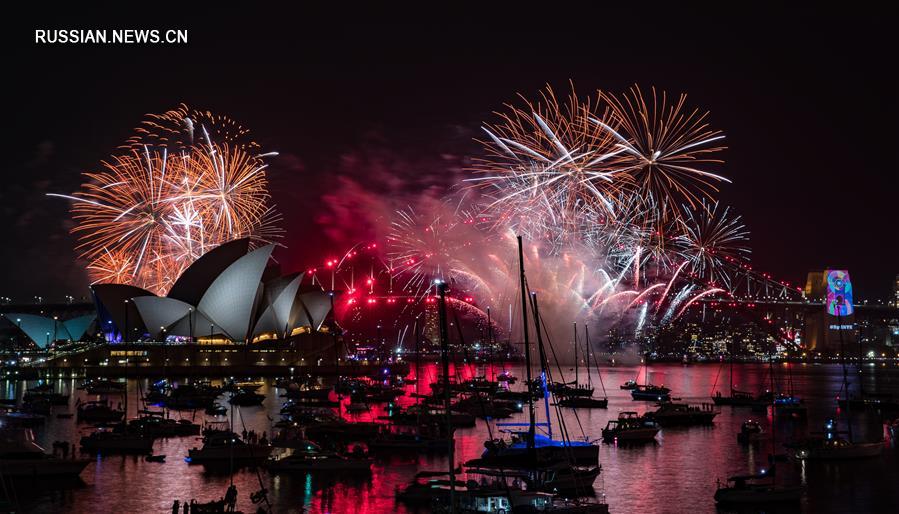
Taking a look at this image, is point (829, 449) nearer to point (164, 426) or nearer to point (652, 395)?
point (164, 426)

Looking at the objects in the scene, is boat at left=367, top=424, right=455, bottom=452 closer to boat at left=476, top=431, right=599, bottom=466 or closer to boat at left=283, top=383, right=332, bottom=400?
boat at left=476, top=431, right=599, bottom=466

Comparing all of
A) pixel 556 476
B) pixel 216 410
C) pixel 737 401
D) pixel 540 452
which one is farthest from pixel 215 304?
pixel 556 476

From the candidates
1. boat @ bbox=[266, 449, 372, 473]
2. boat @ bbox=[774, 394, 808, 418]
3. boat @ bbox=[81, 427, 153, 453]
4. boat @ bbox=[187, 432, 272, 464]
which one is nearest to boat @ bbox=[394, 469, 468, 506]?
boat @ bbox=[266, 449, 372, 473]

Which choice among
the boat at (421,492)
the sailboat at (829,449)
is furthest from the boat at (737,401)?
the boat at (421,492)

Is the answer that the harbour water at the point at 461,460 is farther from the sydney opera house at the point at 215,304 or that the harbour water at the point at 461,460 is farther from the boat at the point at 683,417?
the sydney opera house at the point at 215,304

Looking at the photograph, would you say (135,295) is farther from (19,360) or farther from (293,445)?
(293,445)

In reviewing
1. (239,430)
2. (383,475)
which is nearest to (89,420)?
(239,430)
